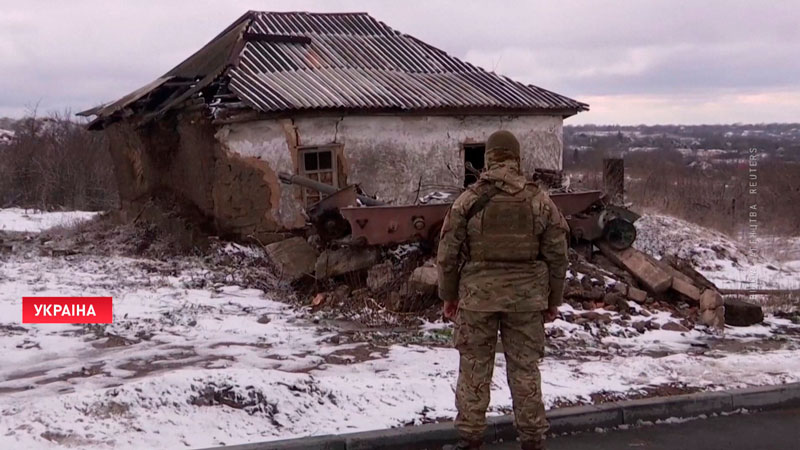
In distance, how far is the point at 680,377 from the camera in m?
6.63

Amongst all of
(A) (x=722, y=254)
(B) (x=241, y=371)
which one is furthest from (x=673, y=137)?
(B) (x=241, y=371)

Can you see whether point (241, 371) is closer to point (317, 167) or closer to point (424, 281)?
point (424, 281)

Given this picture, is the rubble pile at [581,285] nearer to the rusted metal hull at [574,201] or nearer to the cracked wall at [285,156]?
the rusted metal hull at [574,201]

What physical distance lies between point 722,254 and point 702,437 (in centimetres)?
1122

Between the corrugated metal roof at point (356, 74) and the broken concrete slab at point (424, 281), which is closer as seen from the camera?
the broken concrete slab at point (424, 281)

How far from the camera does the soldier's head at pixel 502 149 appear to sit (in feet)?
15.6

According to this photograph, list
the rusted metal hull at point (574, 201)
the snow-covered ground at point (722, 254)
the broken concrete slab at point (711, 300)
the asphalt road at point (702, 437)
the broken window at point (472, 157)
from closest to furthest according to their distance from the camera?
the asphalt road at point (702, 437) < the broken concrete slab at point (711, 300) < the rusted metal hull at point (574, 201) < the snow-covered ground at point (722, 254) < the broken window at point (472, 157)

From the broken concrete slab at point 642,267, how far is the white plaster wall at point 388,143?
429 cm

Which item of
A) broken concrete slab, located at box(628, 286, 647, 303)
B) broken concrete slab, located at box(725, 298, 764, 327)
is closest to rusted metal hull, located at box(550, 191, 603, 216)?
broken concrete slab, located at box(628, 286, 647, 303)

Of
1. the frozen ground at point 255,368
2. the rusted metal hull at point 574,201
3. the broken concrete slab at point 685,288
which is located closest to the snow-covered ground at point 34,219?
the frozen ground at point 255,368

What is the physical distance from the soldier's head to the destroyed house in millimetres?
7056

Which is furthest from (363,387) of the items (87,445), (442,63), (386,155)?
(442,63)

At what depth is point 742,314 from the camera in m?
→ 8.75

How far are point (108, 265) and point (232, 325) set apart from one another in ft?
14.3
